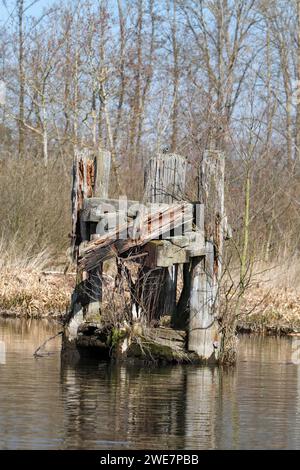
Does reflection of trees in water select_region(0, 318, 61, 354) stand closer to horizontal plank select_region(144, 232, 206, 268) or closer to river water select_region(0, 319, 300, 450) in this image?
river water select_region(0, 319, 300, 450)

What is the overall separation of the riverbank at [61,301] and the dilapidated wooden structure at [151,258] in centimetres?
465

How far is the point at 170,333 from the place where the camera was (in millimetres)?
16109

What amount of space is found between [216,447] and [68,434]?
136 centimetres

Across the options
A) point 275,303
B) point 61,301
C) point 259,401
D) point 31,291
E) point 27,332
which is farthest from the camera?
point 31,291

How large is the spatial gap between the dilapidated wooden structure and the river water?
0.38 metres

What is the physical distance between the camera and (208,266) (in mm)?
15961

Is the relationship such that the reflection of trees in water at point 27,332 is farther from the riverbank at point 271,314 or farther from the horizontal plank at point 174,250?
the riverbank at point 271,314

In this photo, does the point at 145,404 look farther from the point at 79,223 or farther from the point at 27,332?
the point at 27,332

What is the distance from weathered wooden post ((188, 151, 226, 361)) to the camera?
1590cm

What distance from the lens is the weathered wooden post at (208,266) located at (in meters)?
15.9

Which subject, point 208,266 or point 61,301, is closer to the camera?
point 208,266

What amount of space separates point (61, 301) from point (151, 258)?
810 cm

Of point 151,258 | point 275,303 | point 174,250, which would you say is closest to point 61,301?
point 275,303

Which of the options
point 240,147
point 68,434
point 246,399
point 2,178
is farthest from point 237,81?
point 68,434
